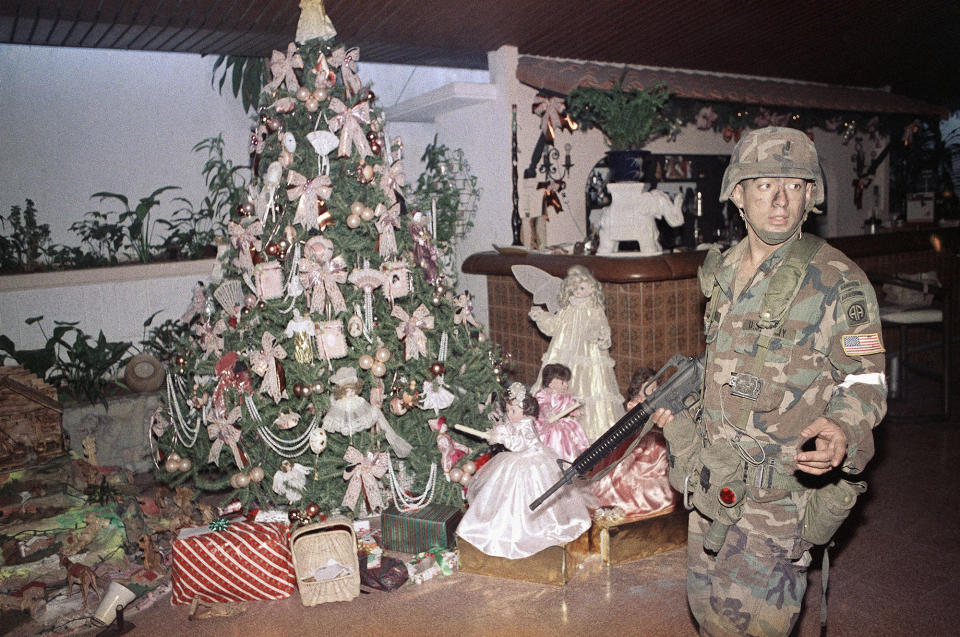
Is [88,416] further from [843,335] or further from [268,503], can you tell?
[843,335]

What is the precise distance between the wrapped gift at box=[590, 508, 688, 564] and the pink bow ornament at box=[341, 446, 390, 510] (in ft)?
4.28

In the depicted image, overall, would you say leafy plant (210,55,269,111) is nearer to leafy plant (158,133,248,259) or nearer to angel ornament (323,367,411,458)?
leafy plant (158,133,248,259)

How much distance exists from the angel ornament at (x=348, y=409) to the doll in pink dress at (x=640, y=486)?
1.42 metres

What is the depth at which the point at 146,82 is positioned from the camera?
Answer: 7184mm

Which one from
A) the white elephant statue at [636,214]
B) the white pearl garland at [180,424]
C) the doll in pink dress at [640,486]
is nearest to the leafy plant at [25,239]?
the white pearl garland at [180,424]

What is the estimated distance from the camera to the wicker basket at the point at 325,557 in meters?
3.63

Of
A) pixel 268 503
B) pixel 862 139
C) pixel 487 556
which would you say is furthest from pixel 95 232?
pixel 862 139

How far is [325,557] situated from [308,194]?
2060 millimetres

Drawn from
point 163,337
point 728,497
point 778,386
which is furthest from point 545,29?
point 728,497

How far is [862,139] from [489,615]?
30.6 feet

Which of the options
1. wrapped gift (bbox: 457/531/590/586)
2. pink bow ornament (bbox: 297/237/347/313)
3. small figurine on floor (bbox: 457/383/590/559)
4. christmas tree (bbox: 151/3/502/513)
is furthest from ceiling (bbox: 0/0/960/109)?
wrapped gift (bbox: 457/531/590/586)

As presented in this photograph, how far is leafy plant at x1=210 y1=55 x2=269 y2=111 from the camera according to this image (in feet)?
24.5

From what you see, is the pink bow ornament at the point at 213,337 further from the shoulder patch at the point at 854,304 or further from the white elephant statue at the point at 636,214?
the shoulder patch at the point at 854,304

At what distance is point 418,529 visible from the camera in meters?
4.11
